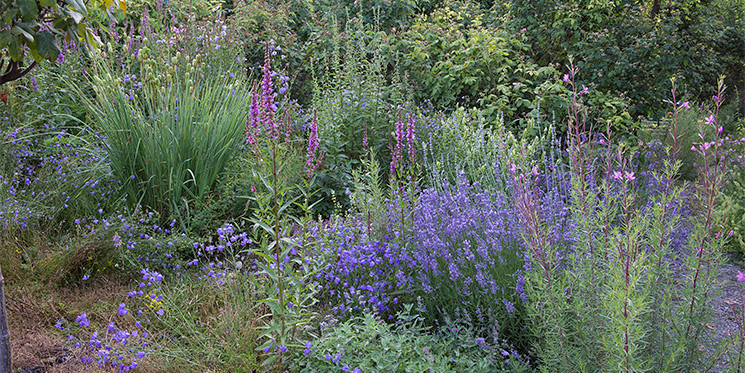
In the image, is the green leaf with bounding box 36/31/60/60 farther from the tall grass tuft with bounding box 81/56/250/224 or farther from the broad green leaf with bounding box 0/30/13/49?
the tall grass tuft with bounding box 81/56/250/224

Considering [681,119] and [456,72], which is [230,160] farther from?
[681,119]

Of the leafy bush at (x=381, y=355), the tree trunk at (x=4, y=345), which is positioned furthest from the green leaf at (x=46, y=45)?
the leafy bush at (x=381, y=355)

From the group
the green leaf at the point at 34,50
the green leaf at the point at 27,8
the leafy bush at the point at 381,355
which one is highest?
the green leaf at the point at 27,8

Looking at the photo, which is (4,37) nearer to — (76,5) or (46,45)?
(46,45)

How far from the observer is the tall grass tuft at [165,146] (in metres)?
4.04

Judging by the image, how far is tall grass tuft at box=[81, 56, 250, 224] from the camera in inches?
159

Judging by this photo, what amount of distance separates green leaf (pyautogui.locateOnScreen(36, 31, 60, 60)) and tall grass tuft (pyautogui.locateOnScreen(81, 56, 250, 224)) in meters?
2.17

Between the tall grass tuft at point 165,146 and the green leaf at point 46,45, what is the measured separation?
7.13 ft

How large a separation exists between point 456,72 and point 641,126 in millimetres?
2062

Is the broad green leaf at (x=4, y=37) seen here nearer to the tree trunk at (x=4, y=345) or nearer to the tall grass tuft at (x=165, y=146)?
the tree trunk at (x=4, y=345)

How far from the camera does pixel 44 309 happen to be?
3.09 meters

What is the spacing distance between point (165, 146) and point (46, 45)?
7.50 ft

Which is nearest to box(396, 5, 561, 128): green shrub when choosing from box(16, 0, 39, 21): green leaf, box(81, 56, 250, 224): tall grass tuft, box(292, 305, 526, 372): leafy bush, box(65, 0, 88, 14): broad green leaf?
box(81, 56, 250, 224): tall grass tuft

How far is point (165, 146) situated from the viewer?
4.02 metres
